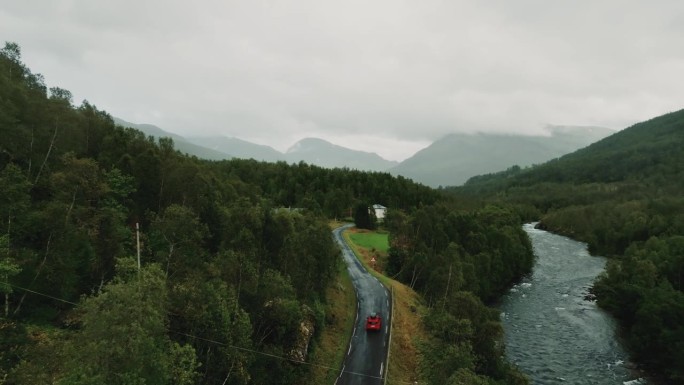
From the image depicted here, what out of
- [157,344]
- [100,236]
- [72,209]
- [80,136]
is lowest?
[157,344]

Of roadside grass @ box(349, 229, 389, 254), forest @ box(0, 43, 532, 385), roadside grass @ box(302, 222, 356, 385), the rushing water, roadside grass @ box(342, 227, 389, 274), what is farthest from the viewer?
roadside grass @ box(349, 229, 389, 254)

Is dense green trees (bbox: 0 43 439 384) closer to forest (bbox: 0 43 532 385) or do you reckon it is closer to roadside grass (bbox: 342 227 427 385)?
forest (bbox: 0 43 532 385)

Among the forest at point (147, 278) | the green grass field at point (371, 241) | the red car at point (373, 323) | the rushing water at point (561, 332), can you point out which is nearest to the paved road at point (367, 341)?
the red car at point (373, 323)

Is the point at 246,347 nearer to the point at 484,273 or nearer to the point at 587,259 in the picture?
the point at 484,273

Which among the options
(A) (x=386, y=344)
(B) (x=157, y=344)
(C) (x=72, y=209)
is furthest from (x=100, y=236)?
(A) (x=386, y=344)

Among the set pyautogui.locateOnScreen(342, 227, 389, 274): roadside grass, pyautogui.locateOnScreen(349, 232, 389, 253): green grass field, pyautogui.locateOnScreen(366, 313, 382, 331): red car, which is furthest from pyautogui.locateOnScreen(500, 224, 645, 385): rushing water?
pyautogui.locateOnScreen(349, 232, 389, 253): green grass field
